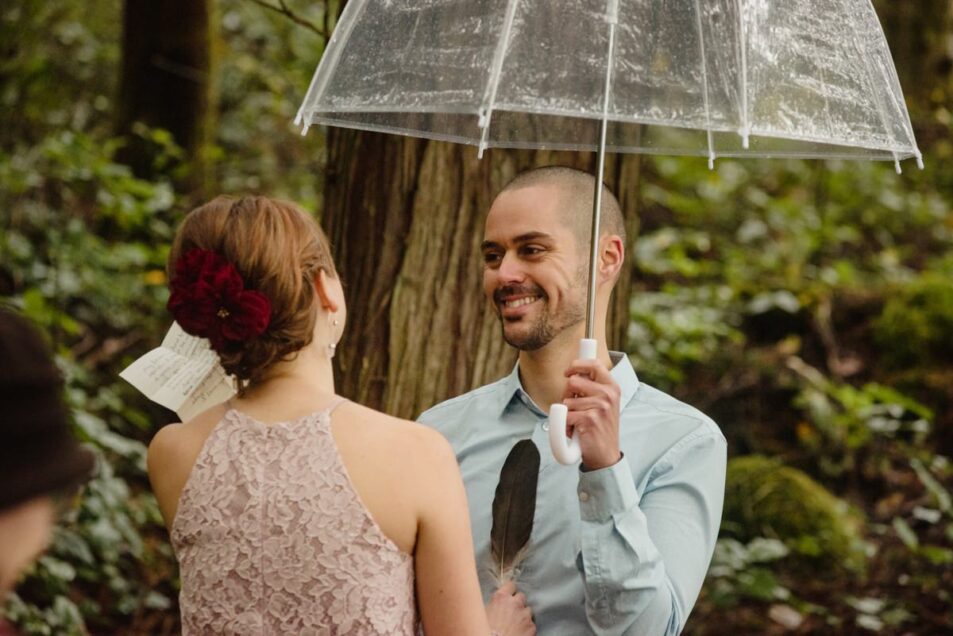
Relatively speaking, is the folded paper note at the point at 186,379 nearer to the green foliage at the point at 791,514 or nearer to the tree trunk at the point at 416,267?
the tree trunk at the point at 416,267

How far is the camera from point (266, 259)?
2.19 m

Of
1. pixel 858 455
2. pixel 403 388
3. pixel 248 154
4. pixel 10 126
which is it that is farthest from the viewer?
pixel 248 154

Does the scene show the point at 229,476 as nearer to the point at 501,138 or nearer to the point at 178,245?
the point at 178,245

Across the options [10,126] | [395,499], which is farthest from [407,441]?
[10,126]

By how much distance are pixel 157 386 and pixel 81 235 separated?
12.3ft

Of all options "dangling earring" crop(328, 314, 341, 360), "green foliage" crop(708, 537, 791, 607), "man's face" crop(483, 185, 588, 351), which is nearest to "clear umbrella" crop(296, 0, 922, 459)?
"man's face" crop(483, 185, 588, 351)

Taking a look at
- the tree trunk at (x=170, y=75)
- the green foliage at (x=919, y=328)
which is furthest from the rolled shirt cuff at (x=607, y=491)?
the tree trunk at (x=170, y=75)

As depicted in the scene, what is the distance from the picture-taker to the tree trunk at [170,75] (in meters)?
7.96

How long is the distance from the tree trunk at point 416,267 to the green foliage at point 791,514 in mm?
2654

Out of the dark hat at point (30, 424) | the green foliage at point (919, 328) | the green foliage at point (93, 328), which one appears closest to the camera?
the dark hat at point (30, 424)

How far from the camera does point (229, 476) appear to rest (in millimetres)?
2191

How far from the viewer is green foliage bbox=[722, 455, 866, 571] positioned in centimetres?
582

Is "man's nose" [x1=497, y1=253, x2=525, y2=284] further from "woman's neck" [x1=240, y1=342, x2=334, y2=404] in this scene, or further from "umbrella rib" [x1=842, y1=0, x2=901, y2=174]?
"umbrella rib" [x1=842, y1=0, x2=901, y2=174]

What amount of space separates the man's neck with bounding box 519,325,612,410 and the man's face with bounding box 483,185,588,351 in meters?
0.04
